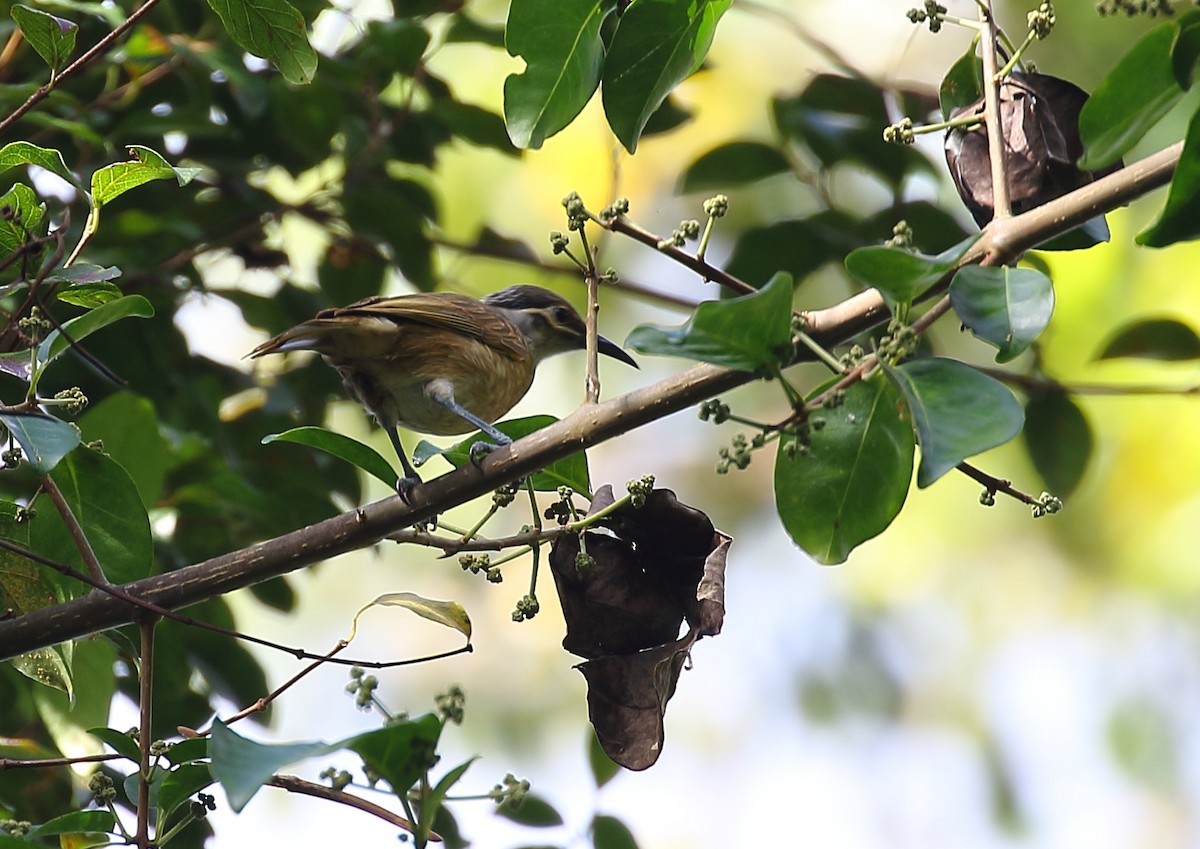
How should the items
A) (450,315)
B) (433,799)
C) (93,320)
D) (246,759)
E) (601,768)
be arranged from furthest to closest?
(450,315), (601,768), (93,320), (433,799), (246,759)

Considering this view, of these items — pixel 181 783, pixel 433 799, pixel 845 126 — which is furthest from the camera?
pixel 845 126

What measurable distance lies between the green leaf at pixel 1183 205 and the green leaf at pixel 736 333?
452 mm

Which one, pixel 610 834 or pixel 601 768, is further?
pixel 601 768

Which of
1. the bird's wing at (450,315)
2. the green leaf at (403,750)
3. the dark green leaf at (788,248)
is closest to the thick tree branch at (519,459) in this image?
the green leaf at (403,750)

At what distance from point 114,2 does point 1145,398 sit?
207 inches

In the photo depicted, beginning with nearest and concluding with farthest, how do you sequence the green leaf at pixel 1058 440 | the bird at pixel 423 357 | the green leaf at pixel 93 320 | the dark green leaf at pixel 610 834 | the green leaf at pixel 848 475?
the green leaf at pixel 848 475 < the green leaf at pixel 93 320 < the dark green leaf at pixel 610 834 < the bird at pixel 423 357 < the green leaf at pixel 1058 440

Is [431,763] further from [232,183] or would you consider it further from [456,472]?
[232,183]

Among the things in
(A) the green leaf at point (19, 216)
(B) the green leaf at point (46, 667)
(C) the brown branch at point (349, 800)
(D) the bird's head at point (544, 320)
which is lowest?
(C) the brown branch at point (349, 800)

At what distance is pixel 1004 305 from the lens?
1.58 m

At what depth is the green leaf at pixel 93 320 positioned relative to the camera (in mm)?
1858

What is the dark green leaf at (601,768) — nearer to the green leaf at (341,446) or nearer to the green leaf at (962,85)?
the green leaf at (341,446)

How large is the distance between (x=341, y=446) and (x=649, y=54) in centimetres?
77

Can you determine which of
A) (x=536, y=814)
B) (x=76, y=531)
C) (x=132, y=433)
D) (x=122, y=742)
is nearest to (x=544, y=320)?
(x=132, y=433)

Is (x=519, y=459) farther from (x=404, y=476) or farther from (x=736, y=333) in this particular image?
A: (x=404, y=476)
